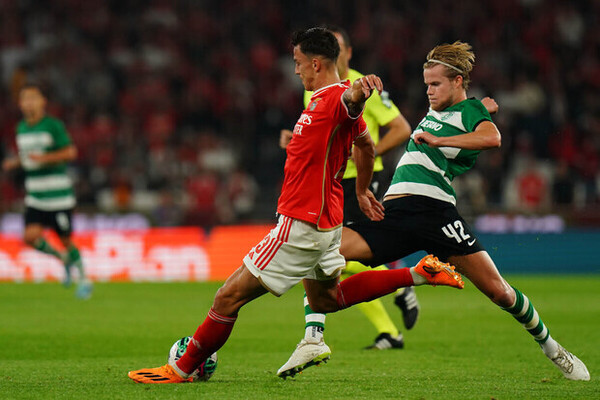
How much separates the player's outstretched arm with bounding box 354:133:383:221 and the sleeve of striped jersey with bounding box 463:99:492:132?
0.69 metres

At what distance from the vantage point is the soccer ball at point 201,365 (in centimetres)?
557

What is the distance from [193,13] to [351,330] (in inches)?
573

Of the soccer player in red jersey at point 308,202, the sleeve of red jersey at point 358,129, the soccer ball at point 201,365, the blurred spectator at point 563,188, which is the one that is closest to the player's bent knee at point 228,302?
the soccer player in red jersey at point 308,202

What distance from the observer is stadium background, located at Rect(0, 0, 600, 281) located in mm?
16625

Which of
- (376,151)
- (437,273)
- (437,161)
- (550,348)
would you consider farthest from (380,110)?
(550,348)

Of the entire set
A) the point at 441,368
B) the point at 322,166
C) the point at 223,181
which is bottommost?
the point at 223,181

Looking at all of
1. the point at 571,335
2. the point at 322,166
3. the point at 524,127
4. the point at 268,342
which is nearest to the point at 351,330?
the point at 268,342

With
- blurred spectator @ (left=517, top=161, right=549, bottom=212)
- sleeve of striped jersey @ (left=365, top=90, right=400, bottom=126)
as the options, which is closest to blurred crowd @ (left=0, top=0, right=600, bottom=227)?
blurred spectator @ (left=517, top=161, right=549, bottom=212)

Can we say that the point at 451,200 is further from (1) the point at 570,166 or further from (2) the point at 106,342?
(1) the point at 570,166

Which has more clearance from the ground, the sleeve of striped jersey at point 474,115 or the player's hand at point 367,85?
the player's hand at point 367,85

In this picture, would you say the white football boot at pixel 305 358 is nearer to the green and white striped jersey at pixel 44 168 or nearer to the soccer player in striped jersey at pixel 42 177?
the soccer player in striped jersey at pixel 42 177

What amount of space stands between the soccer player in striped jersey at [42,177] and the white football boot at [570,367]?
7.64 metres

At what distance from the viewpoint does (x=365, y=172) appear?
225 inches

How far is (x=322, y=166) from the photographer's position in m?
5.25
